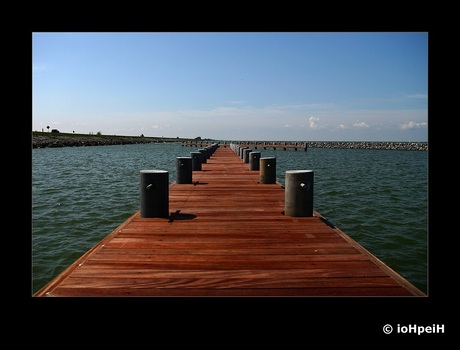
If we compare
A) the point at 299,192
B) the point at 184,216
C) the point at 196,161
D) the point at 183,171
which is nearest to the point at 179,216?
the point at 184,216

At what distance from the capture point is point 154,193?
727 centimetres

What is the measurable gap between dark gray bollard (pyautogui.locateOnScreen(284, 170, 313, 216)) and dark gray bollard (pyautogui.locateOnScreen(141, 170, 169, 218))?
104 inches

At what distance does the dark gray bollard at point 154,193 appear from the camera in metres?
7.09

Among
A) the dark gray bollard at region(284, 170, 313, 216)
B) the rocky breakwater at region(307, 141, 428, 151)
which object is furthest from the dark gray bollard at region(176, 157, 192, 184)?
the rocky breakwater at region(307, 141, 428, 151)

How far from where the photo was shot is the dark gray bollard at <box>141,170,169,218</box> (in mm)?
7090

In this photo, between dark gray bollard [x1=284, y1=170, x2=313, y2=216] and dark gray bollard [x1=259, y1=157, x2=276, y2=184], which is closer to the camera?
dark gray bollard [x1=284, y1=170, x2=313, y2=216]

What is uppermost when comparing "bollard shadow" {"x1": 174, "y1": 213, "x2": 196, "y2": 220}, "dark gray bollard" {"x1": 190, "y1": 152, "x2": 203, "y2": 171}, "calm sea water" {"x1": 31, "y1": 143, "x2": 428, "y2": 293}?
"dark gray bollard" {"x1": 190, "y1": 152, "x2": 203, "y2": 171}

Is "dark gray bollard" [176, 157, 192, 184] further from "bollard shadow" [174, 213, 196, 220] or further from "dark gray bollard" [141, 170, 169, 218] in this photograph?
"dark gray bollard" [141, 170, 169, 218]

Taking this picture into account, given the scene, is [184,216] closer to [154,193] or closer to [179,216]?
[179,216]

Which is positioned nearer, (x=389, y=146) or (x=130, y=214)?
(x=130, y=214)

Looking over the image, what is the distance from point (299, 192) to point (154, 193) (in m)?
3.11
